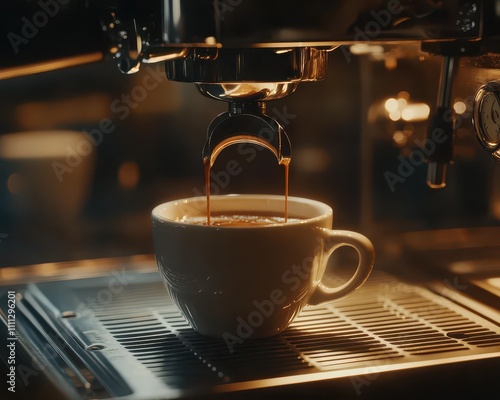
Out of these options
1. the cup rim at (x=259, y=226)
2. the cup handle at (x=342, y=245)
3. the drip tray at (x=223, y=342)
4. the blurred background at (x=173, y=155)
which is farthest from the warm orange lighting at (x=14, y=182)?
the cup handle at (x=342, y=245)

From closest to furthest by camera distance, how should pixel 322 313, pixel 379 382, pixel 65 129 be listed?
pixel 379 382, pixel 322 313, pixel 65 129

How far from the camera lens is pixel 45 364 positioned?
616 mm

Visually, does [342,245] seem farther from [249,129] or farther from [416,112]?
[416,112]

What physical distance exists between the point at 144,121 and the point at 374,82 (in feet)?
0.80

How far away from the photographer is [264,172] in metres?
0.93

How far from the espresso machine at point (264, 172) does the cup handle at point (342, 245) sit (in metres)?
0.02

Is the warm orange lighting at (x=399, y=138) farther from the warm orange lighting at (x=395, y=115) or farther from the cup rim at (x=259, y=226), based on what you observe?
the cup rim at (x=259, y=226)

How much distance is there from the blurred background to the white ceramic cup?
0.19m

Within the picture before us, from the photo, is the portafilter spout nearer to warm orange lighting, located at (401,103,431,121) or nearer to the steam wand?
the steam wand

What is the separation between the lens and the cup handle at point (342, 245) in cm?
69

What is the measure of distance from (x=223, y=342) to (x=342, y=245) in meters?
0.12

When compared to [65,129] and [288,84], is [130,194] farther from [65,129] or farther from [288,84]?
[288,84]

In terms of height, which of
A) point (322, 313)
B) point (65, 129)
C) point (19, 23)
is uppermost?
point (19, 23)

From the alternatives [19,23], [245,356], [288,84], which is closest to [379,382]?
[245,356]
